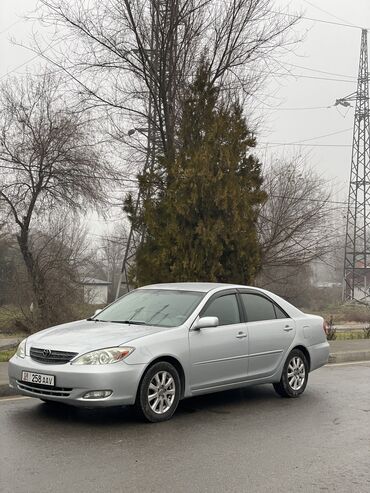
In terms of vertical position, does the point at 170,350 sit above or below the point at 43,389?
above

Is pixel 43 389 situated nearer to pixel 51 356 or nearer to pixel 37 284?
pixel 51 356

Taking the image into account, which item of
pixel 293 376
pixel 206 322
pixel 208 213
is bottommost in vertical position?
pixel 293 376

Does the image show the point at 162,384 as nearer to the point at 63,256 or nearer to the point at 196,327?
the point at 196,327

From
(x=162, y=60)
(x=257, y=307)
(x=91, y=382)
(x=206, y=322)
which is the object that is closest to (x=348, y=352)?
(x=257, y=307)

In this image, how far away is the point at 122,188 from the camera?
21.2 m

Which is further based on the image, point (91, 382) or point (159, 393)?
point (159, 393)

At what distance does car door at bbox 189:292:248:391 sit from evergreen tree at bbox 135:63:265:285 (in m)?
4.30

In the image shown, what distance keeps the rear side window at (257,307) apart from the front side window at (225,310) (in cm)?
19

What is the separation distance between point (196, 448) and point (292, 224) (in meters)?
13.7

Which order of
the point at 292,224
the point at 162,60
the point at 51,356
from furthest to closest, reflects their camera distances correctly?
the point at 292,224
the point at 162,60
the point at 51,356

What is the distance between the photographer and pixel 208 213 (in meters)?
12.6

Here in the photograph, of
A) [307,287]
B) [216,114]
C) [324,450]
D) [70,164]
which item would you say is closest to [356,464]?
[324,450]

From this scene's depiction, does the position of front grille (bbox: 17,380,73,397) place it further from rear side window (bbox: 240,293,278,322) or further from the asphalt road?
rear side window (bbox: 240,293,278,322)

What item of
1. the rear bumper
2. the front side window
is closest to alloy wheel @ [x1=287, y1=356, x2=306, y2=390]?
the rear bumper
